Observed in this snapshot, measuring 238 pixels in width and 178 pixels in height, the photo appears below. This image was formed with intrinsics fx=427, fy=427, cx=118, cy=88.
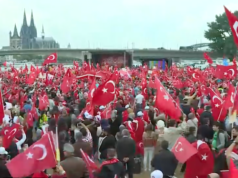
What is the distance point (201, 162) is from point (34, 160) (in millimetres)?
2985

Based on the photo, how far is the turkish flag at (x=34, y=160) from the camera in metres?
5.48

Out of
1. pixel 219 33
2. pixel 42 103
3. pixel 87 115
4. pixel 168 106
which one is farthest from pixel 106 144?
pixel 219 33

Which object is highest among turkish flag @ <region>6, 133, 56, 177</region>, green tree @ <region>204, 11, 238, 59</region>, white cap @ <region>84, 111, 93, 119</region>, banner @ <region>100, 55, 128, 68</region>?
green tree @ <region>204, 11, 238, 59</region>

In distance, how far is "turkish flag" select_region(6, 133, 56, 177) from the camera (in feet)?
18.0

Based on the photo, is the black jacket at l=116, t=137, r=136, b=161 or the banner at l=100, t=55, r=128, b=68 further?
the banner at l=100, t=55, r=128, b=68

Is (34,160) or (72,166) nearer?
(34,160)

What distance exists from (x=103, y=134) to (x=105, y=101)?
3.26 meters

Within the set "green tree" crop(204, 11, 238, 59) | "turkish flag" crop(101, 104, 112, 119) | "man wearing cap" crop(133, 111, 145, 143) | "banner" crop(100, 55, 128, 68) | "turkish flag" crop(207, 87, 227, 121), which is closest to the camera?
"man wearing cap" crop(133, 111, 145, 143)

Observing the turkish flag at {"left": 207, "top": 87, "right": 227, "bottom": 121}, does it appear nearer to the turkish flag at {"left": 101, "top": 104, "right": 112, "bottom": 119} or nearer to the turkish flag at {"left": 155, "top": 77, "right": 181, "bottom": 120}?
the turkish flag at {"left": 155, "top": 77, "right": 181, "bottom": 120}

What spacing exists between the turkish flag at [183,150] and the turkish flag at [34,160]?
2.33 meters

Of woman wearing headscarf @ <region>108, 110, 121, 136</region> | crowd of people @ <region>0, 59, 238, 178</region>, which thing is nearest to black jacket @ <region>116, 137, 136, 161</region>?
crowd of people @ <region>0, 59, 238, 178</region>

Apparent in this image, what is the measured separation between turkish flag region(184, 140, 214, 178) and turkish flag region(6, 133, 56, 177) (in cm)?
267

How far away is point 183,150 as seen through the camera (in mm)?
6980

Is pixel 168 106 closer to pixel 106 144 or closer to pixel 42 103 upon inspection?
pixel 106 144
